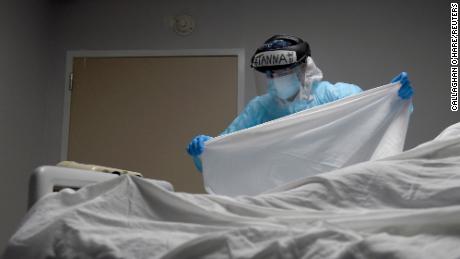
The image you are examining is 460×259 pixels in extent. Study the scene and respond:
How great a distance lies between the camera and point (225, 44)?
2914mm

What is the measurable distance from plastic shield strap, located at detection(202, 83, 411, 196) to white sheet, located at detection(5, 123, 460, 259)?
88 cm

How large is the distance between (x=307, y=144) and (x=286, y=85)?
45cm

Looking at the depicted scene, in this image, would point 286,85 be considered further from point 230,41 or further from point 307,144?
point 230,41

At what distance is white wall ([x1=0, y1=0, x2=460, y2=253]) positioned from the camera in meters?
2.73

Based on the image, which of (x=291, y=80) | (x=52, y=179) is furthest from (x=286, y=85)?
(x=52, y=179)

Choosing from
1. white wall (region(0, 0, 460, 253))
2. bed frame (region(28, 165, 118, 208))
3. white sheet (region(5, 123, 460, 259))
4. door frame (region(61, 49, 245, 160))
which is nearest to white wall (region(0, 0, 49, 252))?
white wall (region(0, 0, 460, 253))

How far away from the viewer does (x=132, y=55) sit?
9.79 feet

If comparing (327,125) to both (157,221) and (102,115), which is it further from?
(102,115)

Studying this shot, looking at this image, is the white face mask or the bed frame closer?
the bed frame

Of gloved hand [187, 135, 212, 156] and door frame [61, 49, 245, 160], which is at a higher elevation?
door frame [61, 49, 245, 160]

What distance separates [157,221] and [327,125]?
1159mm

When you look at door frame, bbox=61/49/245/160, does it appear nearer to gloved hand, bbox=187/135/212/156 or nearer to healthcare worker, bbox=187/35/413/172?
healthcare worker, bbox=187/35/413/172

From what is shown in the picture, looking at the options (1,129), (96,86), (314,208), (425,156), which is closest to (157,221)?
(314,208)

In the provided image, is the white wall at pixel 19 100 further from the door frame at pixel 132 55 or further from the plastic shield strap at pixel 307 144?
the plastic shield strap at pixel 307 144
